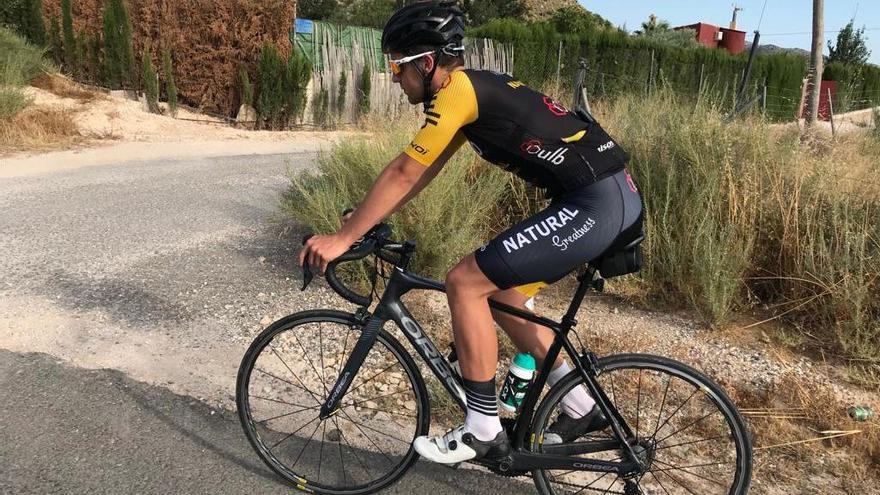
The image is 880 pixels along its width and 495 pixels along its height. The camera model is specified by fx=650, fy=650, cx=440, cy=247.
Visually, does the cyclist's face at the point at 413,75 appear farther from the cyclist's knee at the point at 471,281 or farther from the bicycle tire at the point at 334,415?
the bicycle tire at the point at 334,415

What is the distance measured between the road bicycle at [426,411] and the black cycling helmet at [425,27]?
73 centimetres

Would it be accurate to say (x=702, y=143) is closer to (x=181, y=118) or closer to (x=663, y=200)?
(x=663, y=200)

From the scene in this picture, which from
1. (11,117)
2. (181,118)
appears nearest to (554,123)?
(11,117)

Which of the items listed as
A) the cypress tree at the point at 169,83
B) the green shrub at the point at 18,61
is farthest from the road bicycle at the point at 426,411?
the cypress tree at the point at 169,83

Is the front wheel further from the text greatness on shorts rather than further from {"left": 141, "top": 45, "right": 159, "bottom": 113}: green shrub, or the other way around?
{"left": 141, "top": 45, "right": 159, "bottom": 113}: green shrub

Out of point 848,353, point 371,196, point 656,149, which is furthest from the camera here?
point 656,149

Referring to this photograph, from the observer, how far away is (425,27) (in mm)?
2422

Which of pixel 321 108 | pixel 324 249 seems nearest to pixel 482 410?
pixel 324 249

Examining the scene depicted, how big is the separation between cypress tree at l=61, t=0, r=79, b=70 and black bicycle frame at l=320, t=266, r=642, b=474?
15.0 metres

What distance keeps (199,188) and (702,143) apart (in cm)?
606

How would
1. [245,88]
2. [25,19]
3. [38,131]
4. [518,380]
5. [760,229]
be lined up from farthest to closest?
1. [245,88]
2. [25,19]
3. [38,131]
4. [760,229]
5. [518,380]

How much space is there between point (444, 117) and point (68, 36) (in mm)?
15314

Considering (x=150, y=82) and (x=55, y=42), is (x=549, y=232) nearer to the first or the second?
(x=150, y=82)

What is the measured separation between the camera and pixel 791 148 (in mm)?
5531
